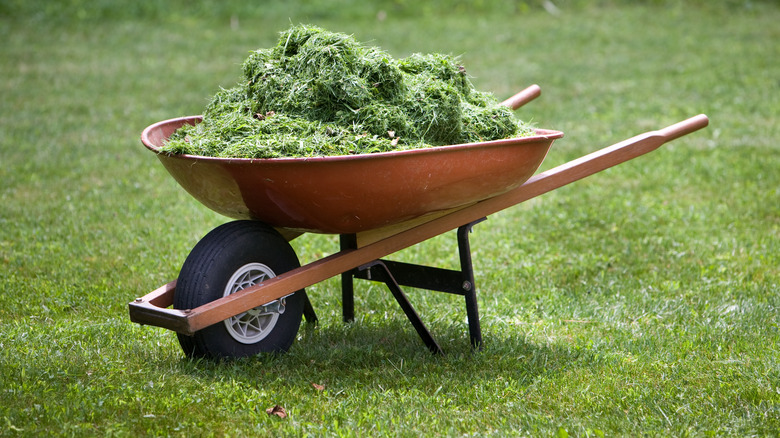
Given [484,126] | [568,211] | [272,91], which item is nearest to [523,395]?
[484,126]

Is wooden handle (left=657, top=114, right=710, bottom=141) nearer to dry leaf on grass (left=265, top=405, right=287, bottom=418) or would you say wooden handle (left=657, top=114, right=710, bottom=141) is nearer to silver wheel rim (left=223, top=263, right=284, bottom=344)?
silver wheel rim (left=223, top=263, right=284, bottom=344)

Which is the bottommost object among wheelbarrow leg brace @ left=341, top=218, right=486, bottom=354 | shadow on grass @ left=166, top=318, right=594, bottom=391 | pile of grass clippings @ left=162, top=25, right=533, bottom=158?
shadow on grass @ left=166, top=318, right=594, bottom=391

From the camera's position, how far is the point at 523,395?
10.3 ft

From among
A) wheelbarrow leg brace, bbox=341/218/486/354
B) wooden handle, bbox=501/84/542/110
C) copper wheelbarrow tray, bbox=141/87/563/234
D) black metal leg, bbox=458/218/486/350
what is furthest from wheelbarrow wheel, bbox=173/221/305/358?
wooden handle, bbox=501/84/542/110

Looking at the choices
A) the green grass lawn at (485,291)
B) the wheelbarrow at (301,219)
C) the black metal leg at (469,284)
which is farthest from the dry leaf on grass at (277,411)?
the black metal leg at (469,284)

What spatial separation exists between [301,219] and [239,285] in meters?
0.36

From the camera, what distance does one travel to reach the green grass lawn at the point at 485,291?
2.90 m

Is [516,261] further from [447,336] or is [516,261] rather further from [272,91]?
[272,91]

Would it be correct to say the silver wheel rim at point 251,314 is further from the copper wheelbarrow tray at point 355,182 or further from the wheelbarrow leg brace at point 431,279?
the wheelbarrow leg brace at point 431,279

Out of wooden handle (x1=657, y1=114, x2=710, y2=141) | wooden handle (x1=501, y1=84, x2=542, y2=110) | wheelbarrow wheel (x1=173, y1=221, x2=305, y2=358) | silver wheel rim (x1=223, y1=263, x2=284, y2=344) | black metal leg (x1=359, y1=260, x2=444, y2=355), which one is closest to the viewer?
wheelbarrow wheel (x1=173, y1=221, x2=305, y2=358)

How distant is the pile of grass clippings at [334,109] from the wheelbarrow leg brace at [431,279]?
1.57ft

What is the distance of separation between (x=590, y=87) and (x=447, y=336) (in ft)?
22.7

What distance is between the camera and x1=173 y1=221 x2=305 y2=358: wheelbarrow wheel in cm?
305

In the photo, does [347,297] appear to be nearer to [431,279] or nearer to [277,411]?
[431,279]
